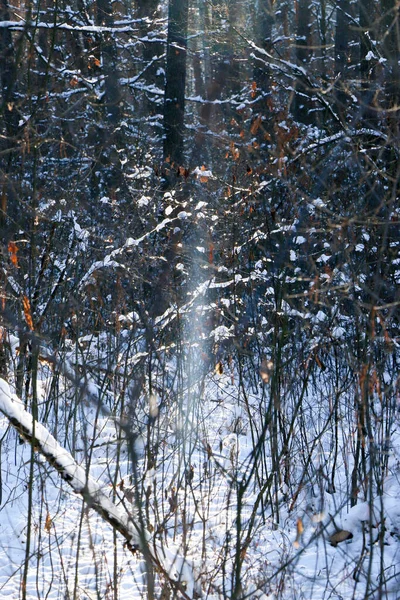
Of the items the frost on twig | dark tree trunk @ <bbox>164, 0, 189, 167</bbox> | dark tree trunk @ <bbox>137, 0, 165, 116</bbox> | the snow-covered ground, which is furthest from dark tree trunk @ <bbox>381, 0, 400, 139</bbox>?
dark tree trunk @ <bbox>137, 0, 165, 116</bbox>

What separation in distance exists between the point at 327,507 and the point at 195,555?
1000mm

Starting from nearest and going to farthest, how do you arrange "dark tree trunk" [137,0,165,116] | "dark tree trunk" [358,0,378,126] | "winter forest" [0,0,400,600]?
"winter forest" [0,0,400,600] → "dark tree trunk" [358,0,378,126] → "dark tree trunk" [137,0,165,116]

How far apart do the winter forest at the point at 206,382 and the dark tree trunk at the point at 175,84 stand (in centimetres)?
206

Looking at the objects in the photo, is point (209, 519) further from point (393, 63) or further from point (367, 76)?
point (367, 76)

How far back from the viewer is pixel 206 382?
5.14 m

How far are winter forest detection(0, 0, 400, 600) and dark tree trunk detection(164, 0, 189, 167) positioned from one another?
2.06 metres

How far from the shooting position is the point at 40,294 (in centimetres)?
457

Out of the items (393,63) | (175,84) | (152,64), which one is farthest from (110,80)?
(393,63)

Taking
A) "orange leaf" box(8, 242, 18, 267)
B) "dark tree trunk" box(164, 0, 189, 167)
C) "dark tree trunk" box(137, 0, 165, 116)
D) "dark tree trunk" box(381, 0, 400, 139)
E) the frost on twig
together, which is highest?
"dark tree trunk" box(137, 0, 165, 116)

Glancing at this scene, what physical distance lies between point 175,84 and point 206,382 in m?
6.50

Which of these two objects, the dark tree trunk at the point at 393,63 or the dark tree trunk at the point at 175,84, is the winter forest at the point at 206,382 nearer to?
the dark tree trunk at the point at 393,63

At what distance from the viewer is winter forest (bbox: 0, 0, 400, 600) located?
2516 millimetres

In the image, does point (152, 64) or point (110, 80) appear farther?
point (152, 64)

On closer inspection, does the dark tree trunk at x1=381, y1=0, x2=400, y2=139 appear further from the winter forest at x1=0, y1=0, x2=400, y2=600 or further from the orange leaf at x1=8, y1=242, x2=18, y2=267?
the orange leaf at x1=8, y1=242, x2=18, y2=267
